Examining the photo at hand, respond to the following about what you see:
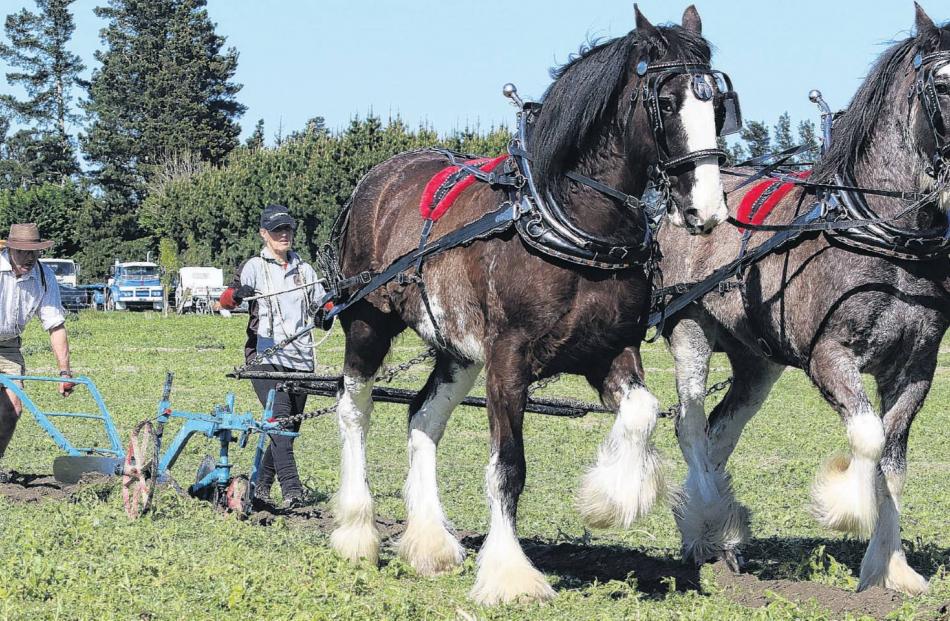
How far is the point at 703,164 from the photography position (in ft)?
16.6

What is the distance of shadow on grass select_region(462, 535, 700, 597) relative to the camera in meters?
6.17

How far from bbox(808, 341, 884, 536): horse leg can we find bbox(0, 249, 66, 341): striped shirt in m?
5.46

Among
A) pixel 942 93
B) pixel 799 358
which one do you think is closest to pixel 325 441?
pixel 799 358

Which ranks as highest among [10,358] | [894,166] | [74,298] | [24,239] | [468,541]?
[894,166]

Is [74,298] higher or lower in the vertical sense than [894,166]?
lower

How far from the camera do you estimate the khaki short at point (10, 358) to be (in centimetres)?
888

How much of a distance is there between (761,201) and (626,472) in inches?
76.0

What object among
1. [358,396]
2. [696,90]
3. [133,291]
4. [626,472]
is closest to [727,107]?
[696,90]

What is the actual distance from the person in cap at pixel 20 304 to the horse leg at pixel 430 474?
115 inches

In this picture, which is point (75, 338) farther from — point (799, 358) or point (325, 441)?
point (799, 358)

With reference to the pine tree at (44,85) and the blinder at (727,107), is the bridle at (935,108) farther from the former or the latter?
the pine tree at (44,85)

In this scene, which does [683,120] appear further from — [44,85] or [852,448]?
[44,85]

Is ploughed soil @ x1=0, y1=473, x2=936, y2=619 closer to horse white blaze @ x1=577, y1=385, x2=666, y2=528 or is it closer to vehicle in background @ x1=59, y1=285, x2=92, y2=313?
horse white blaze @ x1=577, y1=385, x2=666, y2=528

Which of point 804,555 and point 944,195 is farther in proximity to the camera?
point 804,555
